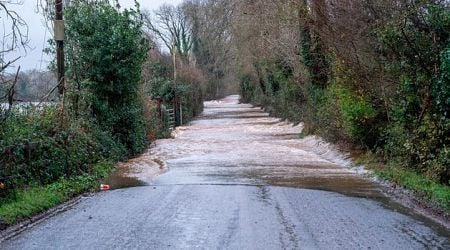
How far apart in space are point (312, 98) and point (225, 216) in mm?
17350

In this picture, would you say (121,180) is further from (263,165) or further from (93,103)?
(93,103)

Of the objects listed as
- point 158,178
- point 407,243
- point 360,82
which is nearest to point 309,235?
point 407,243

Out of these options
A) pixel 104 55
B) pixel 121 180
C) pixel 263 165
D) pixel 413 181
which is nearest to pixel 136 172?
pixel 121 180

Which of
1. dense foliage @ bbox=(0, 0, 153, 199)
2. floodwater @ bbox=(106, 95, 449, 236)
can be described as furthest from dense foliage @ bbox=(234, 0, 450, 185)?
dense foliage @ bbox=(0, 0, 153, 199)

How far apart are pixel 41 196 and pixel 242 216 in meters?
4.16

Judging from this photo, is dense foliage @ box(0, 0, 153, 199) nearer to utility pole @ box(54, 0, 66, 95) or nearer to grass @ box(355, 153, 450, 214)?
utility pole @ box(54, 0, 66, 95)

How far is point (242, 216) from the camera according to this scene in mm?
9805

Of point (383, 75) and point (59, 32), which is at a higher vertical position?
point (59, 32)

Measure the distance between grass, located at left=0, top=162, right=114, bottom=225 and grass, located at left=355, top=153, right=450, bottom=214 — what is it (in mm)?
7125

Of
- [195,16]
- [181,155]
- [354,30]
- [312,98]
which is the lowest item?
[181,155]

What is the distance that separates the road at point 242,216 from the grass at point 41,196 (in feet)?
1.57

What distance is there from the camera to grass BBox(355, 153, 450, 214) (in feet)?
34.5

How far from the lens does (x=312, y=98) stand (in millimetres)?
26500

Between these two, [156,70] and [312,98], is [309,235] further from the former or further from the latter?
[156,70]
